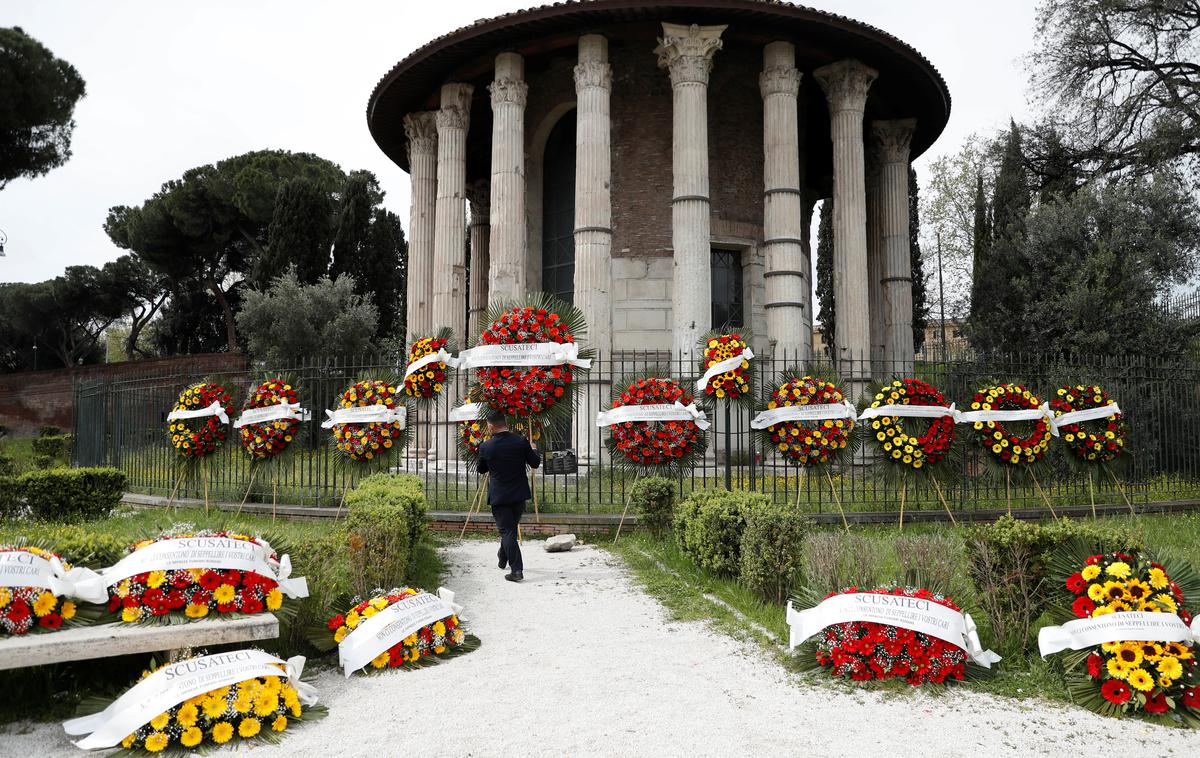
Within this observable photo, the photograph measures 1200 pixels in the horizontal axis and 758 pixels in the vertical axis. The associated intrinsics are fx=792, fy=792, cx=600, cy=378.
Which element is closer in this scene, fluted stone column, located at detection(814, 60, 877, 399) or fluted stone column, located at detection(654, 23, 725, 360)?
fluted stone column, located at detection(654, 23, 725, 360)

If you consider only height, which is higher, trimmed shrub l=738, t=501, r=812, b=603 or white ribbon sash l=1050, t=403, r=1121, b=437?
white ribbon sash l=1050, t=403, r=1121, b=437

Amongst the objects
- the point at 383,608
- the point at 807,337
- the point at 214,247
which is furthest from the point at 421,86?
the point at 214,247

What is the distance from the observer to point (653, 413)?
9.92 m

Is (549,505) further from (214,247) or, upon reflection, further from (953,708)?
(214,247)

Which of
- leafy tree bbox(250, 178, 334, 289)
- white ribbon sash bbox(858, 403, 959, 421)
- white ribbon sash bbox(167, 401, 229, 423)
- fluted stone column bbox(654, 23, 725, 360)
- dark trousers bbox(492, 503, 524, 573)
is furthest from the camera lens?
leafy tree bbox(250, 178, 334, 289)

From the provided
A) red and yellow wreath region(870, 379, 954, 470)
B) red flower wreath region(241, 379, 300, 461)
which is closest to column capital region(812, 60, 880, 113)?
red and yellow wreath region(870, 379, 954, 470)

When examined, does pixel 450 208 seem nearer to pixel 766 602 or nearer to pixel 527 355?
pixel 527 355

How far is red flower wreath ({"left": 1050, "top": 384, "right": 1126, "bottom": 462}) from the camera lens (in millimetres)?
10875

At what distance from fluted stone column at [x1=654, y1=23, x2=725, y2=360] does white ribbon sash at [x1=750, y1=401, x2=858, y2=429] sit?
5.78 m

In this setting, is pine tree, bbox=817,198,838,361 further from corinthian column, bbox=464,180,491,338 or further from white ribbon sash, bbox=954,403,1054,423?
white ribbon sash, bbox=954,403,1054,423

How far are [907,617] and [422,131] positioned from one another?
18942 mm

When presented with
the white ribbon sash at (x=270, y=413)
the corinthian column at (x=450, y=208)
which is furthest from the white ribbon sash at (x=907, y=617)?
the corinthian column at (x=450, y=208)

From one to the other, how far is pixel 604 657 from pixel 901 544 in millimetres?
2274

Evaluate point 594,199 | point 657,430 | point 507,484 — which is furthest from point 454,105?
point 507,484
